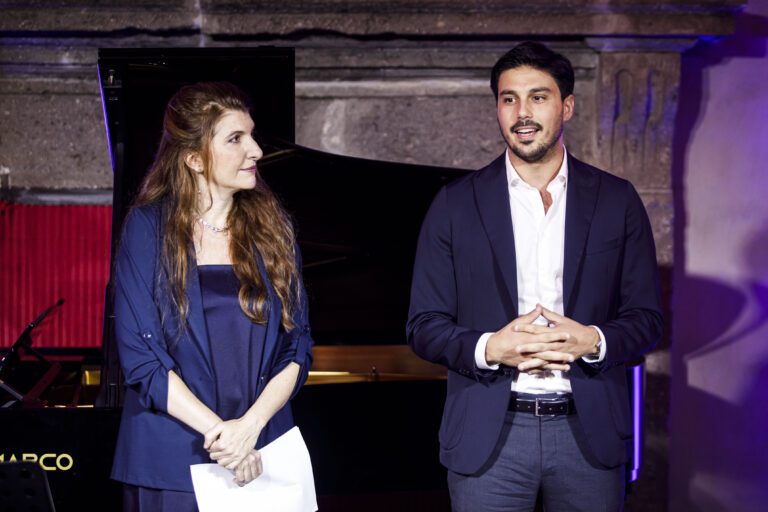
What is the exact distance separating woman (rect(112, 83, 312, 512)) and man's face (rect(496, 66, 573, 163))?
62 centimetres

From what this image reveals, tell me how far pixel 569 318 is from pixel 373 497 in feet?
7.59

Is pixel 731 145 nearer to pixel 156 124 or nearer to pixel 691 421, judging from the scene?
pixel 691 421

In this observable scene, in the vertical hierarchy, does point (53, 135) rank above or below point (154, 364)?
above

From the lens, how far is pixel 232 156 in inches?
82.8

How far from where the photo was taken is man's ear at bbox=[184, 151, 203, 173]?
212 cm

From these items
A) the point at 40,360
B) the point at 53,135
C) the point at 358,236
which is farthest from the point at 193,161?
the point at 53,135

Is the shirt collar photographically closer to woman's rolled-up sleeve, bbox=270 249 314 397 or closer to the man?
the man

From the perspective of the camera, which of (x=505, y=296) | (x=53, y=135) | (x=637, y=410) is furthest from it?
(x=53, y=135)

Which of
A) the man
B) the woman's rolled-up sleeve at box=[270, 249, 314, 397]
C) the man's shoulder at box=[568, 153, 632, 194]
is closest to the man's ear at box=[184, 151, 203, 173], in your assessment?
the woman's rolled-up sleeve at box=[270, 249, 314, 397]

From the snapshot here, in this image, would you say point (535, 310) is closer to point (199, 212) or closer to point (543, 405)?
point (543, 405)

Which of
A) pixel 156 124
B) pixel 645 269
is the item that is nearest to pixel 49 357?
pixel 156 124

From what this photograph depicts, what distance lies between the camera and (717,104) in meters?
4.81

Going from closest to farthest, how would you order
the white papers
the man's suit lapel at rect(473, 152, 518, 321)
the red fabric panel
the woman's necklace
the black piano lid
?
the white papers < the man's suit lapel at rect(473, 152, 518, 321) < the woman's necklace < the black piano lid < the red fabric panel

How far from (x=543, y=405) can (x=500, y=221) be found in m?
0.44
